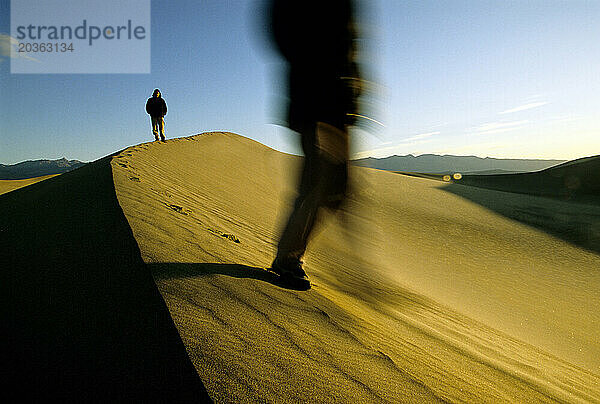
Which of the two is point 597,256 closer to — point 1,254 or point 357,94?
point 357,94

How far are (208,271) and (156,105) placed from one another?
1007cm

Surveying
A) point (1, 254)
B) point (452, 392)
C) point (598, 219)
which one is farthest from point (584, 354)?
point (598, 219)

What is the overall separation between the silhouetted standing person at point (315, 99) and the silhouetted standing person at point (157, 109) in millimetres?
9593

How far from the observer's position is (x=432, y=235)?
8.51 metres

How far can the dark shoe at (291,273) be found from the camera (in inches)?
84.0

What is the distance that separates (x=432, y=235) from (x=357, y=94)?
723 cm

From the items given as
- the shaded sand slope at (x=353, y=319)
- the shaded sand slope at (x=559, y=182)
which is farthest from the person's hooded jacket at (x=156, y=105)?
the shaded sand slope at (x=559, y=182)

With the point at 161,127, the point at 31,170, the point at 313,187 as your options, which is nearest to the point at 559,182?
the point at 161,127

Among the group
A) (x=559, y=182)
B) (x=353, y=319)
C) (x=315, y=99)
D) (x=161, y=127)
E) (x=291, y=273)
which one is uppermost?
(x=161, y=127)

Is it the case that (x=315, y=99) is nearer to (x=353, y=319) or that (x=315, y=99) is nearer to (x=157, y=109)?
(x=353, y=319)

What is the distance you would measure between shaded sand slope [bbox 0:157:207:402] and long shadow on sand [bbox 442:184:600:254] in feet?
37.1

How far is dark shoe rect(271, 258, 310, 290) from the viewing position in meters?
2.13

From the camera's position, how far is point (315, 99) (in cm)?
205

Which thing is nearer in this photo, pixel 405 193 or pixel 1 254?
pixel 1 254
